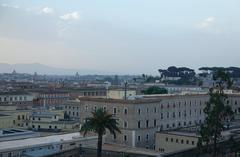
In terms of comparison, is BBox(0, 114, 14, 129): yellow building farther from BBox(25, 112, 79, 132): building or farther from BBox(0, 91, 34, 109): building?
BBox(0, 91, 34, 109): building

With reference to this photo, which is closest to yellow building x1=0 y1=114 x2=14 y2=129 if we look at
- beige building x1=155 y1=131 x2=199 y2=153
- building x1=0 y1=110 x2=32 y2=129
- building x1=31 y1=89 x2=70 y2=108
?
building x1=0 y1=110 x2=32 y2=129

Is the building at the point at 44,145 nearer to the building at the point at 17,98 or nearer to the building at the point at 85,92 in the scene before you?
the building at the point at 17,98

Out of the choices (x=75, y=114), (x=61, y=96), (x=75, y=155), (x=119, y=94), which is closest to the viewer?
(x=75, y=155)

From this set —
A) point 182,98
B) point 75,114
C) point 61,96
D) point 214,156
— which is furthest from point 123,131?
point 61,96

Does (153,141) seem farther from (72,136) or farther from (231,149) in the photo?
(231,149)

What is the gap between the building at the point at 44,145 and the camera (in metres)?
38.6

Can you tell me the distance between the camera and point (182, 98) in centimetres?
5825

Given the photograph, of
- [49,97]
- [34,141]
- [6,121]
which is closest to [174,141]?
[34,141]

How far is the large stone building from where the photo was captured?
48688mm

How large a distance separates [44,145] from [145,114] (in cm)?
1269

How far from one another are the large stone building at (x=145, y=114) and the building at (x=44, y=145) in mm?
3591

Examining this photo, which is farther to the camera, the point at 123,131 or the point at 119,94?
the point at 119,94

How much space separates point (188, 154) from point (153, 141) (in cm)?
1527

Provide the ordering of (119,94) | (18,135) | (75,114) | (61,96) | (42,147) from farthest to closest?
(61,96) < (75,114) < (119,94) < (18,135) < (42,147)
